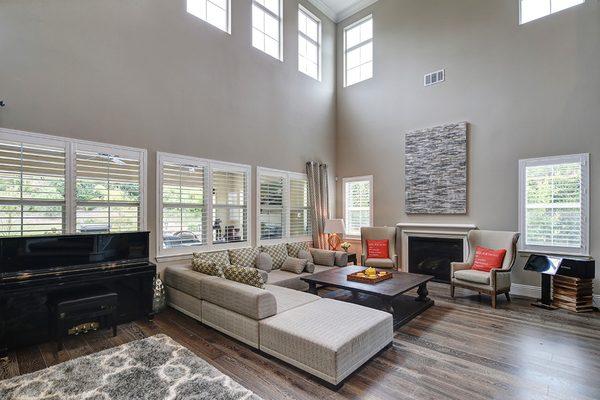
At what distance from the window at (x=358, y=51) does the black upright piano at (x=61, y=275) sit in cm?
600

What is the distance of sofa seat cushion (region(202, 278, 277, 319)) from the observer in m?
3.07

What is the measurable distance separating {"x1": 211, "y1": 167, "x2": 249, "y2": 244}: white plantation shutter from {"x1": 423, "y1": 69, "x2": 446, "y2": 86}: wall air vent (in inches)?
163

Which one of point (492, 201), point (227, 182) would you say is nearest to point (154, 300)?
point (227, 182)

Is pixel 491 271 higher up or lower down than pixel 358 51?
lower down

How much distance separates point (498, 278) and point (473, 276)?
323 millimetres

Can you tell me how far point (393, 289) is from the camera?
3.91 m

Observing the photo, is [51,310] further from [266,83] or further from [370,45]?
[370,45]

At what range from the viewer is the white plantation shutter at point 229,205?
5.23 m

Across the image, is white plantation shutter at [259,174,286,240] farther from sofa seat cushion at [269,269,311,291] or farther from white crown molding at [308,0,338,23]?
white crown molding at [308,0,338,23]

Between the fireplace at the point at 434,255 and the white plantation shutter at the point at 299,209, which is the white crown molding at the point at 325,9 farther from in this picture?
the fireplace at the point at 434,255

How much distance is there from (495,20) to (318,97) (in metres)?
3.63

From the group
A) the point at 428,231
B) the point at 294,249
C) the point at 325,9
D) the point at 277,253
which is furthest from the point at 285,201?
the point at 325,9

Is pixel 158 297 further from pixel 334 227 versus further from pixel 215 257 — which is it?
pixel 334 227

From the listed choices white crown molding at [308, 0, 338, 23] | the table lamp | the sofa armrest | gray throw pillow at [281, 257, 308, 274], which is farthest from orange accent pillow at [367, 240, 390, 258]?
white crown molding at [308, 0, 338, 23]
